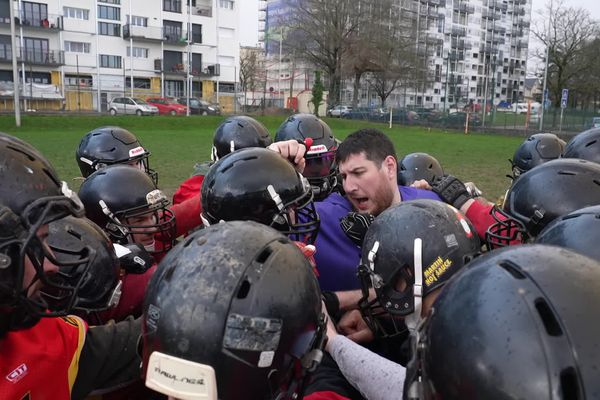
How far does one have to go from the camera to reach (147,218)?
4684 mm

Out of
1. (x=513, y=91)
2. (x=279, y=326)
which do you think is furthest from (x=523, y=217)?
(x=513, y=91)

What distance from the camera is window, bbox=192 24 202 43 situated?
68188 millimetres

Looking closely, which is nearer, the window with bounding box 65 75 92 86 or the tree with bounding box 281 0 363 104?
the window with bounding box 65 75 92 86

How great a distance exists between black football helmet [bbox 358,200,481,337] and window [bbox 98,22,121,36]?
65.5 meters

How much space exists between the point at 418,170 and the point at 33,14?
62.5 m

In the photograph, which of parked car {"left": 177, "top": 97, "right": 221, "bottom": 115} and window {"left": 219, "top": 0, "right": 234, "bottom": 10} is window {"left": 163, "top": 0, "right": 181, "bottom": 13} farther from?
parked car {"left": 177, "top": 97, "right": 221, "bottom": 115}

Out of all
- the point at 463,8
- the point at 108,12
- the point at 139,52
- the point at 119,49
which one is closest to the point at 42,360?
the point at 119,49

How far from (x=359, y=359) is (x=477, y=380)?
111 centimetres

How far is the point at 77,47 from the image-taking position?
61.0 meters

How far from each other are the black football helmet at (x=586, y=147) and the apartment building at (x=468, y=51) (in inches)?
3463

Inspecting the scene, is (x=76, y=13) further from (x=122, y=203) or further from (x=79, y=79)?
(x=122, y=203)

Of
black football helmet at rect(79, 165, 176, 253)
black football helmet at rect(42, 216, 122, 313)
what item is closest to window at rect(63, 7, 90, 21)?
black football helmet at rect(79, 165, 176, 253)

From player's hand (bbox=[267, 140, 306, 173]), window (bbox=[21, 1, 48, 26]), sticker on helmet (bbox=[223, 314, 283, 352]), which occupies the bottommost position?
sticker on helmet (bbox=[223, 314, 283, 352])

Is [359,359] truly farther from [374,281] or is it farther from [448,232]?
[448,232]
